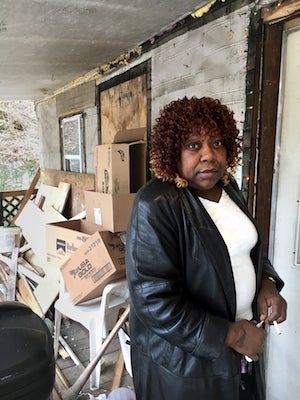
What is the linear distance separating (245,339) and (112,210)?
5.23 ft

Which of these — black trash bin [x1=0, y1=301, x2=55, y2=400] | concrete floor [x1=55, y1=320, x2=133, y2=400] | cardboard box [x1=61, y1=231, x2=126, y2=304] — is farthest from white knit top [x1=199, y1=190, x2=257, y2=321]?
concrete floor [x1=55, y1=320, x2=133, y2=400]

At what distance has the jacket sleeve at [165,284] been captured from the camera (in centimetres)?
90

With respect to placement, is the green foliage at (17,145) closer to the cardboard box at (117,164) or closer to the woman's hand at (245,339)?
the cardboard box at (117,164)

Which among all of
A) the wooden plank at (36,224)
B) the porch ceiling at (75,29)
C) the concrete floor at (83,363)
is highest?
the porch ceiling at (75,29)

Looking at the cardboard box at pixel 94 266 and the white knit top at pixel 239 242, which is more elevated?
the white knit top at pixel 239 242

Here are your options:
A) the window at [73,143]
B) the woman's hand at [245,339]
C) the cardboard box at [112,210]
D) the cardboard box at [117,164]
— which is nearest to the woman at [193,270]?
the woman's hand at [245,339]

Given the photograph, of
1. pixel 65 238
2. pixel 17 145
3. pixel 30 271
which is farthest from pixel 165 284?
pixel 17 145

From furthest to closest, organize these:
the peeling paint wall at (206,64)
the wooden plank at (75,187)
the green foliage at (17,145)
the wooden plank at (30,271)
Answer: the green foliage at (17,145), the wooden plank at (75,187), the wooden plank at (30,271), the peeling paint wall at (206,64)

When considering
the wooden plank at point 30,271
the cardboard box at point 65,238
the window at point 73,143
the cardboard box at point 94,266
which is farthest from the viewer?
the window at point 73,143

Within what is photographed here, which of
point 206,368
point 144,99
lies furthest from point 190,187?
point 144,99

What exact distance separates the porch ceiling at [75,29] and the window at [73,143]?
0.78m

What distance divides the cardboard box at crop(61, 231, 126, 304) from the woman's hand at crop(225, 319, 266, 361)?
125 centimetres

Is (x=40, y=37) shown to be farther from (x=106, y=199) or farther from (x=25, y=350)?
(x=25, y=350)

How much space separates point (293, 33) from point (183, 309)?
140 cm
